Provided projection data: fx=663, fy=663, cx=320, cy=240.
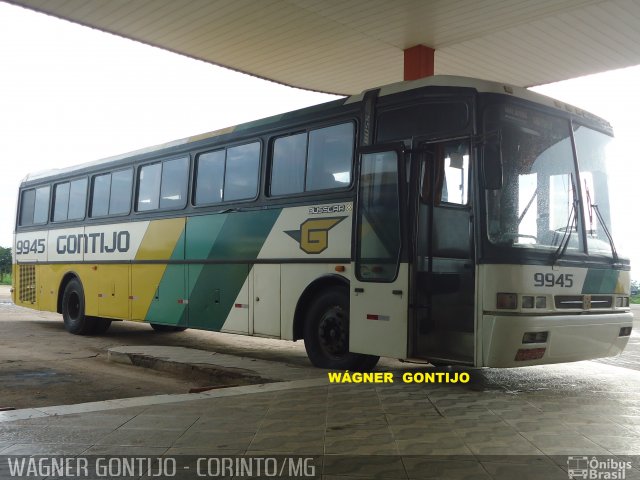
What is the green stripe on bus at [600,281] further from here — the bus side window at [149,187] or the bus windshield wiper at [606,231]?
the bus side window at [149,187]

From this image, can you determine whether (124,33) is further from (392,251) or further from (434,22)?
(392,251)

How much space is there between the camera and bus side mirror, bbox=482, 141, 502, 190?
6855 mm

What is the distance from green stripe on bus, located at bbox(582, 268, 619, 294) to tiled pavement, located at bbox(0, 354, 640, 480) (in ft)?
3.82

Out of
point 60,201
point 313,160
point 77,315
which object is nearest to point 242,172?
point 313,160

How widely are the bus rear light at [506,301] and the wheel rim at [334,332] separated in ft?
7.23

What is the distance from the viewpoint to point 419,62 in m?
13.1

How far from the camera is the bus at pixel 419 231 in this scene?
23.1 feet

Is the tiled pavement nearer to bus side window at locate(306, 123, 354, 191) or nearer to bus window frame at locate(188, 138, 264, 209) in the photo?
bus side window at locate(306, 123, 354, 191)

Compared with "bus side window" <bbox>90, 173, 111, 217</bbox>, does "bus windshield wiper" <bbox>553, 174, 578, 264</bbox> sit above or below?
below

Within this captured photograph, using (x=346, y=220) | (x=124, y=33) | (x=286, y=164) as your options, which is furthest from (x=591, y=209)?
(x=124, y=33)

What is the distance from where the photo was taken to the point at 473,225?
23.3 feet

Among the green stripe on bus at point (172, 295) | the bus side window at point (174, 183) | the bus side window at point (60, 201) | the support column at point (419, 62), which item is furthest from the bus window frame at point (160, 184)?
the support column at point (419, 62)

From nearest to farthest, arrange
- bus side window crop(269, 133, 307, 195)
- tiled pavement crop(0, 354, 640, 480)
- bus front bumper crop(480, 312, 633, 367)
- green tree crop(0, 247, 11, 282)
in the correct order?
1. tiled pavement crop(0, 354, 640, 480)
2. bus front bumper crop(480, 312, 633, 367)
3. bus side window crop(269, 133, 307, 195)
4. green tree crop(0, 247, 11, 282)

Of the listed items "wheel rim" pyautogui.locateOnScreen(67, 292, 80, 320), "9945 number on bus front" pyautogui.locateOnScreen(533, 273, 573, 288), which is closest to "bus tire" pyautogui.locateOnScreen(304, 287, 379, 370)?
"9945 number on bus front" pyautogui.locateOnScreen(533, 273, 573, 288)
